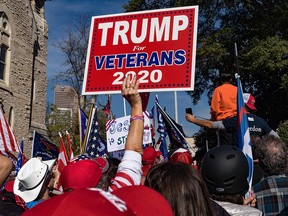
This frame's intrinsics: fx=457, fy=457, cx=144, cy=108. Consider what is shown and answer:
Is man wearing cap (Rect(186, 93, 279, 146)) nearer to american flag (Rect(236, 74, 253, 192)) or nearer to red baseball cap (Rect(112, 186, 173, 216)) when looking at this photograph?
american flag (Rect(236, 74, 253, 192))

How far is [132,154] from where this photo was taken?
2.65 meters

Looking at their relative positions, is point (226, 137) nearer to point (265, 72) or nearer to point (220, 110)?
point (220, 110)

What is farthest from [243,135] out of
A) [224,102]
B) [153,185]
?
[153,185]

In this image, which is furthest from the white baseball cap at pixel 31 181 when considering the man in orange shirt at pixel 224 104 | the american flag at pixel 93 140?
the american flag at pixel 93 140

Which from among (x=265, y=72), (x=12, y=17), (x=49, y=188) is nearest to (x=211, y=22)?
(x=265, y=72)

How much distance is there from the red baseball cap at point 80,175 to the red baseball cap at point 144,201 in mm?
2033

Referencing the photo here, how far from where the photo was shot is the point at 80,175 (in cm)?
342

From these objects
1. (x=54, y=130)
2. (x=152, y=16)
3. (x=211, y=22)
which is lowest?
(x=54, y=130)

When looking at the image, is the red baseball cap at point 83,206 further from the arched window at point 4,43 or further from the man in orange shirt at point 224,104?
the arched window at point 4,43

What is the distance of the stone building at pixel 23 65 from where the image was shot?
2280 centimetres

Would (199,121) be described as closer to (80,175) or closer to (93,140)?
(80,175)

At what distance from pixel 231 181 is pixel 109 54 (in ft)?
9.20

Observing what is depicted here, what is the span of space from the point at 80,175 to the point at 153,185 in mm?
1216

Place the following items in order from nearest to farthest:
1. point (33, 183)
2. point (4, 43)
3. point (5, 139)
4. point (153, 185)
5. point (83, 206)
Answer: point (83, 206) < point (153, 185) < point (33, 183) < point (5, 139) < point (4, 43)
